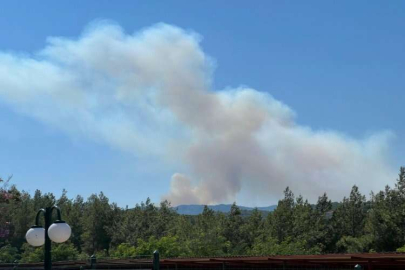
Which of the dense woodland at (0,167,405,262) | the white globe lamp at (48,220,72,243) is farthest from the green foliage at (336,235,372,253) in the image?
the white globe lamp at (48,220,72,243)

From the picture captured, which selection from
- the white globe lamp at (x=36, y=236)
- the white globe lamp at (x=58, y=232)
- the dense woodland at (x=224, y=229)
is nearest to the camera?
the white globe lamp at (x=58, y=232)

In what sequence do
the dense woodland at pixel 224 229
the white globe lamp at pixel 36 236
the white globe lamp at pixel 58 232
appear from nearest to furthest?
1. the white globe lamp at pixel 58 232
2. the white globe lamp at pixel 36 236
3. the dense woodland at pixel 224 229

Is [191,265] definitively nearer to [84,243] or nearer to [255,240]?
[255,240]

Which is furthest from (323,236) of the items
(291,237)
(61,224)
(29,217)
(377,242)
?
(61,224)

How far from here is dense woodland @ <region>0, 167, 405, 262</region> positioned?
5628cm

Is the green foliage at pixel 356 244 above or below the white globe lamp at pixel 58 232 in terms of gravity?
below

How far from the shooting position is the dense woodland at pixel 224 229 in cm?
5628

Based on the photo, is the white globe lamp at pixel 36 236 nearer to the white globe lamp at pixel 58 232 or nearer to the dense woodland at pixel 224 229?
the white globe lamp at pixel 58 232

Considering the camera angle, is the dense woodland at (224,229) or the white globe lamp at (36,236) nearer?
the white globe lamp at (36,236)

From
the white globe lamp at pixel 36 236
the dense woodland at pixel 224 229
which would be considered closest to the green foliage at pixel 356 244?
the dense woodland at pixel 224 229

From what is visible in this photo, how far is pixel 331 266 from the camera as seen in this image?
18.8 meters

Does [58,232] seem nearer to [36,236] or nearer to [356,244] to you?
[36,236]

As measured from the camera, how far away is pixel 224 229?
66500 millimetres

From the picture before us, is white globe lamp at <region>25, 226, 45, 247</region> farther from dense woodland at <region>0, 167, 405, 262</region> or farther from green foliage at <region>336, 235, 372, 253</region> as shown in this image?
green foliage at <region>336, 235, 372, 253</region>
